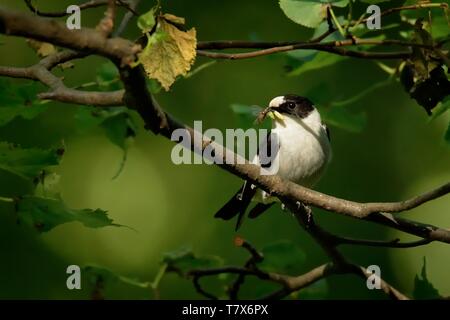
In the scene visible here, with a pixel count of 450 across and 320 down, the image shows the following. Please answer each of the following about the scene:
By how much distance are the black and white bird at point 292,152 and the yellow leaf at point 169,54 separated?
6.58 ft

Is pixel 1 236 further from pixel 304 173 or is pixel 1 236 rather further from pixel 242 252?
pixel 304 173

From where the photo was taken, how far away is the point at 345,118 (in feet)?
10.6

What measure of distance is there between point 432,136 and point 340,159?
974 millimetres

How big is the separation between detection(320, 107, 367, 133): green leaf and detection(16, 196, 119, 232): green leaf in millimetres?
1362

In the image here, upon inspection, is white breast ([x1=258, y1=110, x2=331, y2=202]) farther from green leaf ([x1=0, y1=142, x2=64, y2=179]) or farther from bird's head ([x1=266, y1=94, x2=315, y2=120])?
green leaf ([x1=0, y1=142, x2=64, y2=179])

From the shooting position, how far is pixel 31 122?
5.17 m

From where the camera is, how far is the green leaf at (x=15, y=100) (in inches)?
89.8

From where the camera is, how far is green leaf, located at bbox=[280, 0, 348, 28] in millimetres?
2311

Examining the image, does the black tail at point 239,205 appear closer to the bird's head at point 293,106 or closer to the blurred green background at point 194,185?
the bird's head at point 293,106

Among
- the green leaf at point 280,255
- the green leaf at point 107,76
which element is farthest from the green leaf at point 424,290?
the green leaf at point 107,76

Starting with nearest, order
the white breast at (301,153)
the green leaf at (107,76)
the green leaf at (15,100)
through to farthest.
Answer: the green leaf at (15,100), the green leaf at (107,76), the white breast at (301,153)

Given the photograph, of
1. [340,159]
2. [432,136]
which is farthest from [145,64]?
[432,136]

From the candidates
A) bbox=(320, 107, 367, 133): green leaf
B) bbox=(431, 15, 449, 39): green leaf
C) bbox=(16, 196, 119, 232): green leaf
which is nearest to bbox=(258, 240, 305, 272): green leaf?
bbox=(320, 107, 367, 133): green leaf

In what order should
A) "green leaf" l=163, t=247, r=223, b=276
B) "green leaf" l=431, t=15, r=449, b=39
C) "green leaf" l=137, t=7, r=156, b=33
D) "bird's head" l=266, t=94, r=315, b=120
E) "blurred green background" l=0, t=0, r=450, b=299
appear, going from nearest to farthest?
"green leaf" l=137, t=7, r=156, b=33
"green leaf" l=431, t=15, r=449, b=39
"green leaf" l=163, t=247, r=223, b=276
"bird's head" l=266, t=94, r=315, b=120
"blurred green background" l=0, t=0, r=450, b=299
